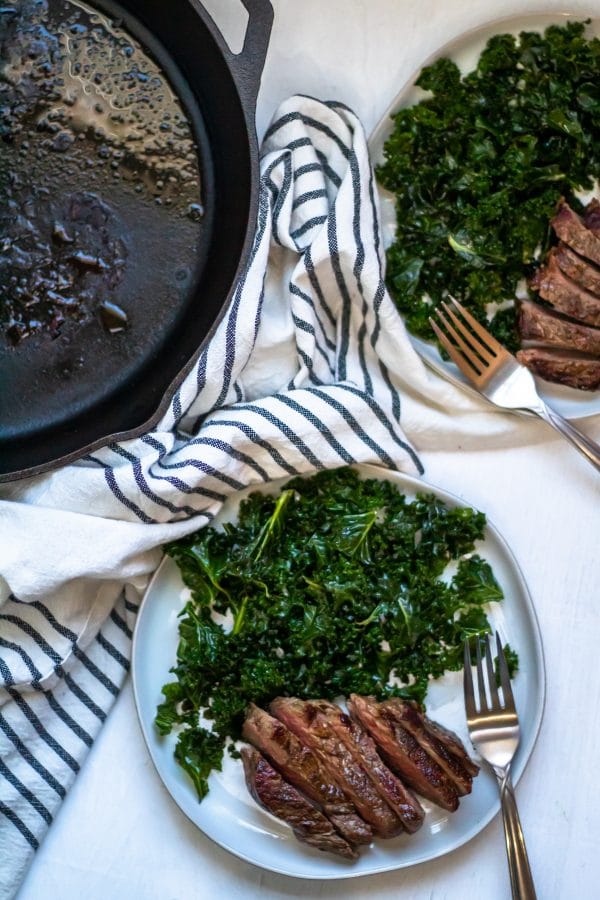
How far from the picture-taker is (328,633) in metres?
2.15

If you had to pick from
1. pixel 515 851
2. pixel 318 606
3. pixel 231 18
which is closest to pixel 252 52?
pixel 231 18

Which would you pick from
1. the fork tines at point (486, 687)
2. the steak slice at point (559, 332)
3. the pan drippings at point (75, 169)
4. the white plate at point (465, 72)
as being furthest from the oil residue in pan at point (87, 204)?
the fork tines at point (486, 687)

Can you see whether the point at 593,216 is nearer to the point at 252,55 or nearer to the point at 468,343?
the point at 468,343

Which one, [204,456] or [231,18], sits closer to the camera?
[204,456]

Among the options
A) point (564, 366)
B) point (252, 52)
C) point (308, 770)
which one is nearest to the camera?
point (252, 52)

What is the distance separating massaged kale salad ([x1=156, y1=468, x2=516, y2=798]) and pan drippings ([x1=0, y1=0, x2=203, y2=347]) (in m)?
0.60

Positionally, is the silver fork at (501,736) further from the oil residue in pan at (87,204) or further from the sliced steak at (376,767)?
the oil residue in pan at (87,204)

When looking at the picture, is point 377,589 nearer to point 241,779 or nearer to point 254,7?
point 241,779

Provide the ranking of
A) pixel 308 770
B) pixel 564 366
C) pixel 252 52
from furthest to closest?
pixel 564 366
pixel 308 770
pixel 252 52

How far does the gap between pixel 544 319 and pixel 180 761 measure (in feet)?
4.20

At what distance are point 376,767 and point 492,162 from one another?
137 cm

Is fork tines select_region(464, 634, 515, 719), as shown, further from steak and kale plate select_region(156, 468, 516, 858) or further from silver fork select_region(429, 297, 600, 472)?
silver fork select_region(429, 297, 600, 472)

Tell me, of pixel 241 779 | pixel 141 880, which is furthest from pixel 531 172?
pixel 141 880

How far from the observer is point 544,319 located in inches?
86.7
